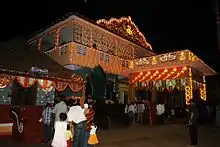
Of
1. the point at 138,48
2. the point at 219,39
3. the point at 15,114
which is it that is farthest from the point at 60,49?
the point at 219,39

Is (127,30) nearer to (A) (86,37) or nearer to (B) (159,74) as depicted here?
(B) (159,74)

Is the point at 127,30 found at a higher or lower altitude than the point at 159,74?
higher

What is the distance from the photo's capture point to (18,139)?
12102mm

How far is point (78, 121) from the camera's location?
7945 millimetres

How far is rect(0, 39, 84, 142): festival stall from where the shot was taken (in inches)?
473

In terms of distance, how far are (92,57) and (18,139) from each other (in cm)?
1065

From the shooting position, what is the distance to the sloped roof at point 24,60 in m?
13.9

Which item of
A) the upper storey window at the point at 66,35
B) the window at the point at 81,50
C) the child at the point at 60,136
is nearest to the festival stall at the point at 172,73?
the window at the point at 81,50

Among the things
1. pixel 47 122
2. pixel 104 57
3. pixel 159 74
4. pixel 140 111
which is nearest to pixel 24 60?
pixel 47 122

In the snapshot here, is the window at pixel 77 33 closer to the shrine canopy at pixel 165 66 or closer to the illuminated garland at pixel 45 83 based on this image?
the illuminated garland at pixel 45 83

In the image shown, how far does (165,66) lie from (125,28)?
6.73 meters

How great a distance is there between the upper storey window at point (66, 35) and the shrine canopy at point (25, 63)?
8.99ft

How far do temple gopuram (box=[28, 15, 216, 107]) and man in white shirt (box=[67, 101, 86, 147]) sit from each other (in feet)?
38.9

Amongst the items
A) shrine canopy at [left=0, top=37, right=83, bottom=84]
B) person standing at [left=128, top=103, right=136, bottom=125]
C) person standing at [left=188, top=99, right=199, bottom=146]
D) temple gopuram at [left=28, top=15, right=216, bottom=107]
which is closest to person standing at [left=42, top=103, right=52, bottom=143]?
shrine canopy at [left=0, top=37, right=83, bottom=84]
